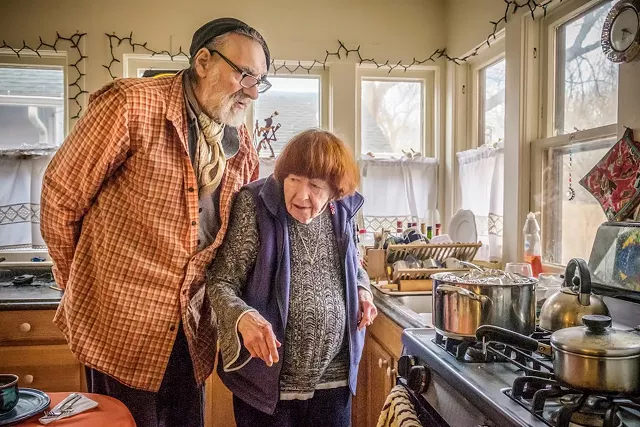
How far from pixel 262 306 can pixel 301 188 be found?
31 centimetres

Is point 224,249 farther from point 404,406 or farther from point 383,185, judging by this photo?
point 383,185

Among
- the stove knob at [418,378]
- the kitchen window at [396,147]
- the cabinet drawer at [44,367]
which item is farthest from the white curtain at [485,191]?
the cabinet drawer at [44,367]

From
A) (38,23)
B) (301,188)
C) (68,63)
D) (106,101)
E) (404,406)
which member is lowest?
(404,406)

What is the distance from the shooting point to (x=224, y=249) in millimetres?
1380

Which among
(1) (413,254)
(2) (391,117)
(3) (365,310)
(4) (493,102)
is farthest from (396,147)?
(3) (365,310)

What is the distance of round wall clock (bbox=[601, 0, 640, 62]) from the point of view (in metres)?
1.46

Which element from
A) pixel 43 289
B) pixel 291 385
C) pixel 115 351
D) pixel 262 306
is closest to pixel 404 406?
pixel 291 385

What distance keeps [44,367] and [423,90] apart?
7.61 ft

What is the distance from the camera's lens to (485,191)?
2.53 m

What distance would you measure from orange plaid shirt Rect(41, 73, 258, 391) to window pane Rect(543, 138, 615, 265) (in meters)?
1.23

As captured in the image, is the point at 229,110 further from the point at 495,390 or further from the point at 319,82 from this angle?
the point at 319,82

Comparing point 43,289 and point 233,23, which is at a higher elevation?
point 233,23

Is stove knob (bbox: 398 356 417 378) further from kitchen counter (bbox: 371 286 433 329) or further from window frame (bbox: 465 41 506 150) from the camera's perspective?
window frame (bbox: 465 41 506 150)

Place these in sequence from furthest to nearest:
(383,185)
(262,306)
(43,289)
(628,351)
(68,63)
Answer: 1. (383,185)
2. (68,63)
3. (43,289)
4. (262,306)
5. (628,351)
